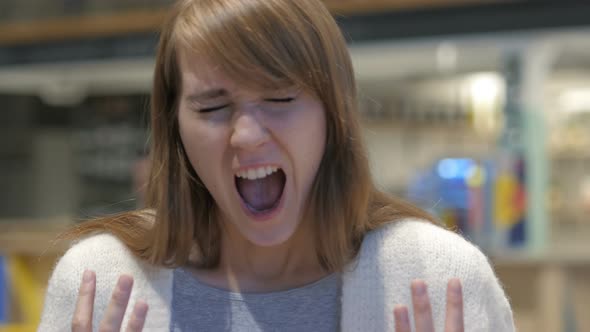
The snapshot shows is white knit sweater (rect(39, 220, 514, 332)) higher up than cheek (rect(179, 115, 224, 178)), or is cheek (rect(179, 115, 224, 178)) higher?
cheek (rect(179, 115, 224, 178))

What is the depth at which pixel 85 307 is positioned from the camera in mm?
1008

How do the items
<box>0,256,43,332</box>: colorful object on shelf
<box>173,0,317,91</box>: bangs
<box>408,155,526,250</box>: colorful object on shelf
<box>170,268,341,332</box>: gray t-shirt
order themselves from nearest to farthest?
<box>173,0,317,91</box>: bangs < <box>170,268,341,332</box>: gray t-shirt < <box>0,256,43,332</box>: colorful object on shelf < <box>408,155,526,250</box>: colorful object on shelf

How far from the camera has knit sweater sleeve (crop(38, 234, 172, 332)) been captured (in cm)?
120

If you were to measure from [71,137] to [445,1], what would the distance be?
5400 mm

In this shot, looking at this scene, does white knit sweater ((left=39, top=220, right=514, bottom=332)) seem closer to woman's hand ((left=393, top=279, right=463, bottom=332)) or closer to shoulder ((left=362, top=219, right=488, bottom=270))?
shoulder ((left=362, top=219, right=488, bottom=270))

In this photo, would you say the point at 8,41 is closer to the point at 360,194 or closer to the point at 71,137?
the point at 71,137

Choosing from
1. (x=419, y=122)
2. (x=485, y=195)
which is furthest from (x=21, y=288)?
(x=419, y=122)

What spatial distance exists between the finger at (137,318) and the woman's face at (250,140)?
0.22 metres

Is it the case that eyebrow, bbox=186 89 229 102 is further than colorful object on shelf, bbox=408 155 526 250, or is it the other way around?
colorful object on shelf, bbox=408 155 526 250

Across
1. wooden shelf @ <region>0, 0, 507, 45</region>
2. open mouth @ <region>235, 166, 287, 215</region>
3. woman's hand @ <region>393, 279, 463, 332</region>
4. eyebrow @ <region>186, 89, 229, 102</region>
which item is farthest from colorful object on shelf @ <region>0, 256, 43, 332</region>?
woman's hand @ <region>393, 279, 463, 332</region>

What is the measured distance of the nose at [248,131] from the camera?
1.08m

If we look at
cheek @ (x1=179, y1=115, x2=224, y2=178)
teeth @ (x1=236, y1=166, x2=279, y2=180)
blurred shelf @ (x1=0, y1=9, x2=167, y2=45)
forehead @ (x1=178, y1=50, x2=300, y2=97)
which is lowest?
teeth @ (x1=236, y1=166, x2=279, y2=180)

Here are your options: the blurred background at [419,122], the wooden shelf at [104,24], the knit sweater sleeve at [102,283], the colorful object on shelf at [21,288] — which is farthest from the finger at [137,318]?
the wooden shelf at [104,24]

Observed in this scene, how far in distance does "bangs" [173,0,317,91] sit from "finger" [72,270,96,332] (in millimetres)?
302
